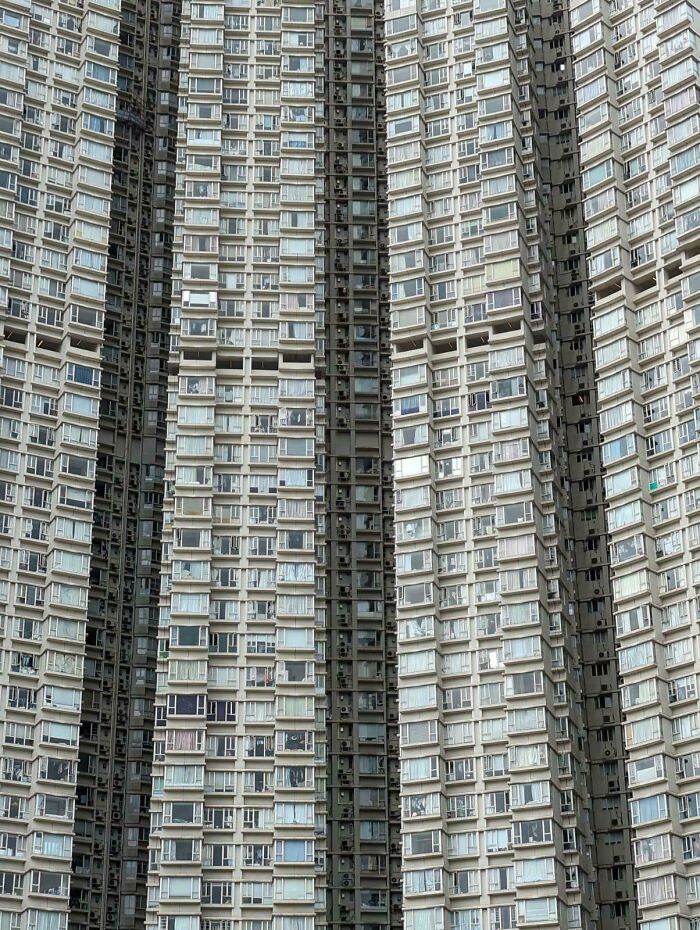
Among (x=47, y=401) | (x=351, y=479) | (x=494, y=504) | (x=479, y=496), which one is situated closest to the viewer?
(x=494, y=504)

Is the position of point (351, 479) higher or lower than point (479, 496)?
higher

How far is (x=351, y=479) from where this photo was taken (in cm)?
12781

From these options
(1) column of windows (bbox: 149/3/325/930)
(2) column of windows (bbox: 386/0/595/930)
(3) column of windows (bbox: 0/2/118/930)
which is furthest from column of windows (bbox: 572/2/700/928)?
(3) column of windows (bbox: 0/2/118/930)

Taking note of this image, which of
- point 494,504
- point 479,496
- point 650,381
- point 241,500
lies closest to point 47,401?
point 241,500

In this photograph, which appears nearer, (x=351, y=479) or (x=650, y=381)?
(x=650, y=381)

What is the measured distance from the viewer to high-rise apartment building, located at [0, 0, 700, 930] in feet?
340

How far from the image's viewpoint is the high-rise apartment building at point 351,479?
10369 centimetres

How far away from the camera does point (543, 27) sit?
14088cm

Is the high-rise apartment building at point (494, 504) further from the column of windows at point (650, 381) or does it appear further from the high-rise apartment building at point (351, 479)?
the column of windows at point (650, 381)

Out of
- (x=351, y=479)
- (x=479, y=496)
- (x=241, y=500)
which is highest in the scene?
(x=351, y=479)

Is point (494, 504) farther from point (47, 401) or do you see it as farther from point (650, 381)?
point (47, 401)

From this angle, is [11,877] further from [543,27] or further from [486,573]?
[543,27]

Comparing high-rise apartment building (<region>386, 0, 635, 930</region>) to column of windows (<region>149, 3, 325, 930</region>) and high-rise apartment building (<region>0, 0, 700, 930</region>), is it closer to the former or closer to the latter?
high-rise apartment building (<region>0, 0, 700, 930</region>)

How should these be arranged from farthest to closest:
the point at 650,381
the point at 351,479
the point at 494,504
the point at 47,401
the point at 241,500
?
the point at 351,479 < the point at 47,401 < the point at 241,500 < the point at 494,504 < the point at 650,381
